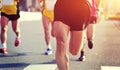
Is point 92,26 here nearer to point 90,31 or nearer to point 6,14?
point 90,31

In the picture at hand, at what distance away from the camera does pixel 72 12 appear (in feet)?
21.5

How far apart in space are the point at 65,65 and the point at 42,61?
2618 mm

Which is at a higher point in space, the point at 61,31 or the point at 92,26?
the point at 61,31

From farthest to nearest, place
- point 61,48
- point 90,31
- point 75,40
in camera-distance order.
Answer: point 90,31
point 75,40
point 61,48

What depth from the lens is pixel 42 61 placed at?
8.96 metres

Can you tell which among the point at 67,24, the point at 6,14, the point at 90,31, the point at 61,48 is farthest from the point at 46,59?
the point at 61,48

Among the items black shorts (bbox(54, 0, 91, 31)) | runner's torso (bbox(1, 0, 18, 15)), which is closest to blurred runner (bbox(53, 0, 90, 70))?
black shorts (bbox(54, 0, 91, 31))

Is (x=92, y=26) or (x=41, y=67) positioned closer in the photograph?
(x=41, y=67)

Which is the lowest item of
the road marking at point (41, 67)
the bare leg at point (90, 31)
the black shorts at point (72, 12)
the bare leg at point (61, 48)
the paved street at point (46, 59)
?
the paved street at point (46, 59)

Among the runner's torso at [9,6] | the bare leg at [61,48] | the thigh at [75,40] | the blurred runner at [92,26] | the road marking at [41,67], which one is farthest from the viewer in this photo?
the runner's torso at [9,6]

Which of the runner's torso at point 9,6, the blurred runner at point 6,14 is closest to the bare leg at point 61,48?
the blurred runner at point 6,14

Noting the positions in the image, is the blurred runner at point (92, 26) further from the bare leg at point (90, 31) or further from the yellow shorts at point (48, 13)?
the yellow shorts at point (48, 13)

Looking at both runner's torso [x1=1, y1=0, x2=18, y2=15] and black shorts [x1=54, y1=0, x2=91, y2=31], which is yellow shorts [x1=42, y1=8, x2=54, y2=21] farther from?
black shorts [x1=54, y1=0, x2=91, y2=31]

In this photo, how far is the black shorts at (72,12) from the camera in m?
6.53
